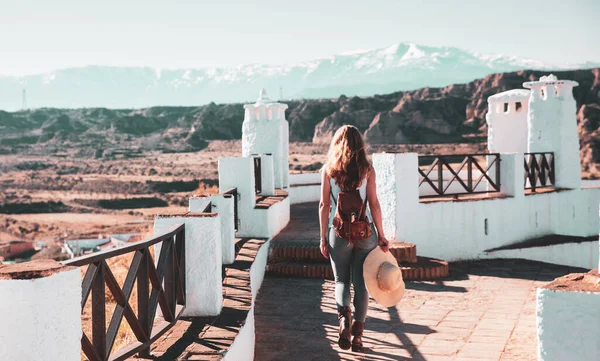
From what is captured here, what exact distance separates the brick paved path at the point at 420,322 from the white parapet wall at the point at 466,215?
1.33 m

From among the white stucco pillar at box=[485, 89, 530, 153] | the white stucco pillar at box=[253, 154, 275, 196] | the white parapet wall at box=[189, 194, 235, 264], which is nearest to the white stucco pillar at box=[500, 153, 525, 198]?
the white stucco pillar at box=[485, 89, 530, 153]

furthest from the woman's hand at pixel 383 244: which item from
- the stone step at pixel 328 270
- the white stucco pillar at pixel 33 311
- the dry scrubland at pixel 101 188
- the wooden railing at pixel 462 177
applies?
the dry scrubland at pixel 101 188

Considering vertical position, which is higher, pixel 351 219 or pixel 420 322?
pixel 351 219

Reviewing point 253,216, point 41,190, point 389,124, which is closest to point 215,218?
point 253,216

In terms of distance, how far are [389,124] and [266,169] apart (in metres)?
60.1

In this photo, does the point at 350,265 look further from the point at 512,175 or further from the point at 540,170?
the point at 540,170

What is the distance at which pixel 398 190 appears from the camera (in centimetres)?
1057

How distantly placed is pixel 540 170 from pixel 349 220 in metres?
10.2

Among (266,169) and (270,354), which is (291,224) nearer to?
(266,169)

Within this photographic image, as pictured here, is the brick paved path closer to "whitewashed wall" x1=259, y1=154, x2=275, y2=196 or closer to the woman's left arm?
the woman's left arm

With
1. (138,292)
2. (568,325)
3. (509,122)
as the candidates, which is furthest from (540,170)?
(138,292)

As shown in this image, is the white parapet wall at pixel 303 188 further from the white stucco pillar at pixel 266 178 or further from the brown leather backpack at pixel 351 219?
the brown leather backpack at pixel 351 219

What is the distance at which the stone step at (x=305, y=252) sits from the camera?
32.0ft

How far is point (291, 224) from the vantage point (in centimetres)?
1291
